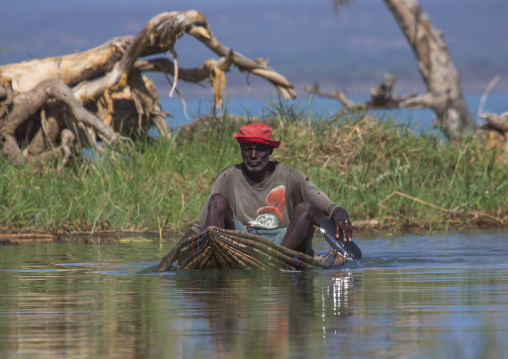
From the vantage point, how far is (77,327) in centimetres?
542

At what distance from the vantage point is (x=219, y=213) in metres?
8.88

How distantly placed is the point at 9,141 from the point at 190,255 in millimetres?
8760

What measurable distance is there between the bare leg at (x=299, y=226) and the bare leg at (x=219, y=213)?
55 cm

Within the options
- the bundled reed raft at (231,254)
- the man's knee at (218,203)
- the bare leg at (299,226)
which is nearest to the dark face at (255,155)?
the man's knee at (218,203)

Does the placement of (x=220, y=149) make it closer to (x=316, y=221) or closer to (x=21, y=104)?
(x=21, y=104)

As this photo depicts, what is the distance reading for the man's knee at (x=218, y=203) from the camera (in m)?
8.91

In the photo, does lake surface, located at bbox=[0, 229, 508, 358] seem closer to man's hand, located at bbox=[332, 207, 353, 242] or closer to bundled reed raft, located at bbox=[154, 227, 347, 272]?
bundled reed raft, located at bbox=[154, 227, 347, 272]

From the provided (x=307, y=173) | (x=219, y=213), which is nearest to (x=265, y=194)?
(x=219, y=213)

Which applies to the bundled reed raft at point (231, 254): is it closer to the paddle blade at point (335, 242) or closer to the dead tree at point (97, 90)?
the paddle blade at point (335, 242)

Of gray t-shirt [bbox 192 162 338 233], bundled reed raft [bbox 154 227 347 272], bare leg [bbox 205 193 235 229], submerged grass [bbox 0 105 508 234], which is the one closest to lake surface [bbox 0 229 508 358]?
bundled reed raft [bbox 154 227 347 272]

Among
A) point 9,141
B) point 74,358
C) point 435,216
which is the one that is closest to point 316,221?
point 74,358

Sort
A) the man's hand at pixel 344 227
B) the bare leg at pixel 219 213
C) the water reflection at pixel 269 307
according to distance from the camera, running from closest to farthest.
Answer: the water reflection at pixel 269 307 < the man's hand at pixel 344 227 < the bare leg at pixel 219 213

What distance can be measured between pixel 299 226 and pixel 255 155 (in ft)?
2.53

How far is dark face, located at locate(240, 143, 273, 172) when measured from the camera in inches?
354
